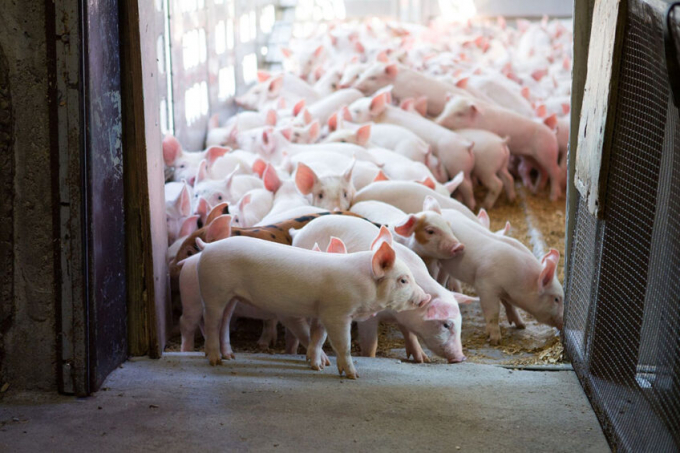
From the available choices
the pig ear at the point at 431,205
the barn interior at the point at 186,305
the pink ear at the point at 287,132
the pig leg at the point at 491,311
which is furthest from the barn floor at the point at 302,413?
the pink ear at the point at 287,132

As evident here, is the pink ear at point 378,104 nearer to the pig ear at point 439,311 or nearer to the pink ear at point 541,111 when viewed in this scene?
the pink ear at point 541,111

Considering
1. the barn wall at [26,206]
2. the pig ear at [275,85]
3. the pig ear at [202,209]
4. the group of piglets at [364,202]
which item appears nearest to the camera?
the barn wall at [26,206]

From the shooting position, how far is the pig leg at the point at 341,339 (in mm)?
3441

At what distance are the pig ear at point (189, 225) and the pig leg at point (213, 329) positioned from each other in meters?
1.17

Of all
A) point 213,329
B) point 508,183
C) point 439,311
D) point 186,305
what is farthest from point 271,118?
point 213,329

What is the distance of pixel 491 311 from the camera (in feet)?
15.4

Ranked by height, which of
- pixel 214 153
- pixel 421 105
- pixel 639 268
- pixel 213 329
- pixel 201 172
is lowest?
pixel 213 329

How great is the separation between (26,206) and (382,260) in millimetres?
1325

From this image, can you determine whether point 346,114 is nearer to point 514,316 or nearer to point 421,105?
point 421,105

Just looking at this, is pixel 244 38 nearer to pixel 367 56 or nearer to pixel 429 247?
pixel 367 56

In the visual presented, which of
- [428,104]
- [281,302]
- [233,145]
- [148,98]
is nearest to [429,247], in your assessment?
[281,302]

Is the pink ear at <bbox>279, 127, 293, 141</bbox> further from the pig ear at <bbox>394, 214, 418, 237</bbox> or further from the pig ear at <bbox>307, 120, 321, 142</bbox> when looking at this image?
the pig ear at <bbox>394, 214, 418, 237</bbox>

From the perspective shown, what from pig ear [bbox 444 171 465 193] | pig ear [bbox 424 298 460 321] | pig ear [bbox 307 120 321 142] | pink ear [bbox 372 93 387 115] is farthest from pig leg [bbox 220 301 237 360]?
pink ear [bbox 372 93 387 115]

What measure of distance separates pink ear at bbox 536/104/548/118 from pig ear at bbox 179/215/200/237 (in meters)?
4.39
